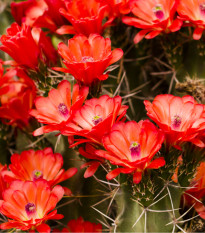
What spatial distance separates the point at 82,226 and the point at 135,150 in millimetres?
300

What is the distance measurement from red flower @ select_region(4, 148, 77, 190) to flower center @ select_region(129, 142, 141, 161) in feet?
0.63

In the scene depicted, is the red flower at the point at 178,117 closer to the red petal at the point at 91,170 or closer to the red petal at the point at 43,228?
the red petal at the point at 91,170

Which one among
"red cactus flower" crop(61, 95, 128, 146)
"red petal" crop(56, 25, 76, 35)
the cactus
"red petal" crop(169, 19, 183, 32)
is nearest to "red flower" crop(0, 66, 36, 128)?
the cactus

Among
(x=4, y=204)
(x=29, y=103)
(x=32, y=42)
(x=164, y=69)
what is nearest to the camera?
(x=4, y=204)

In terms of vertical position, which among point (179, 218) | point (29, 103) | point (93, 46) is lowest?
point (179, 218)

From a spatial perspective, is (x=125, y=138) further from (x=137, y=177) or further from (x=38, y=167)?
(x=38, y=167)

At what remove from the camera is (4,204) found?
797 millimetres

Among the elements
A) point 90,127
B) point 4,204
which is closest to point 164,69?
point 90,127

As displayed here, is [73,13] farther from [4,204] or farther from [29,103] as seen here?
[4,204]

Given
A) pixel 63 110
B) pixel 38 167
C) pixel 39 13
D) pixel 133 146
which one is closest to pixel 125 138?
pixel 133 146

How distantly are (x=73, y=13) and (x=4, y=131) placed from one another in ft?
1.29

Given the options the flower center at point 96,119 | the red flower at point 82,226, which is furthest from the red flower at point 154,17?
the red flower at point 82,226

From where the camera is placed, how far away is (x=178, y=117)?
0.79m

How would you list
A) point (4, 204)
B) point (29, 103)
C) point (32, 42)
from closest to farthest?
point (4, 204)
point (32, 42)
point (29, 103)
